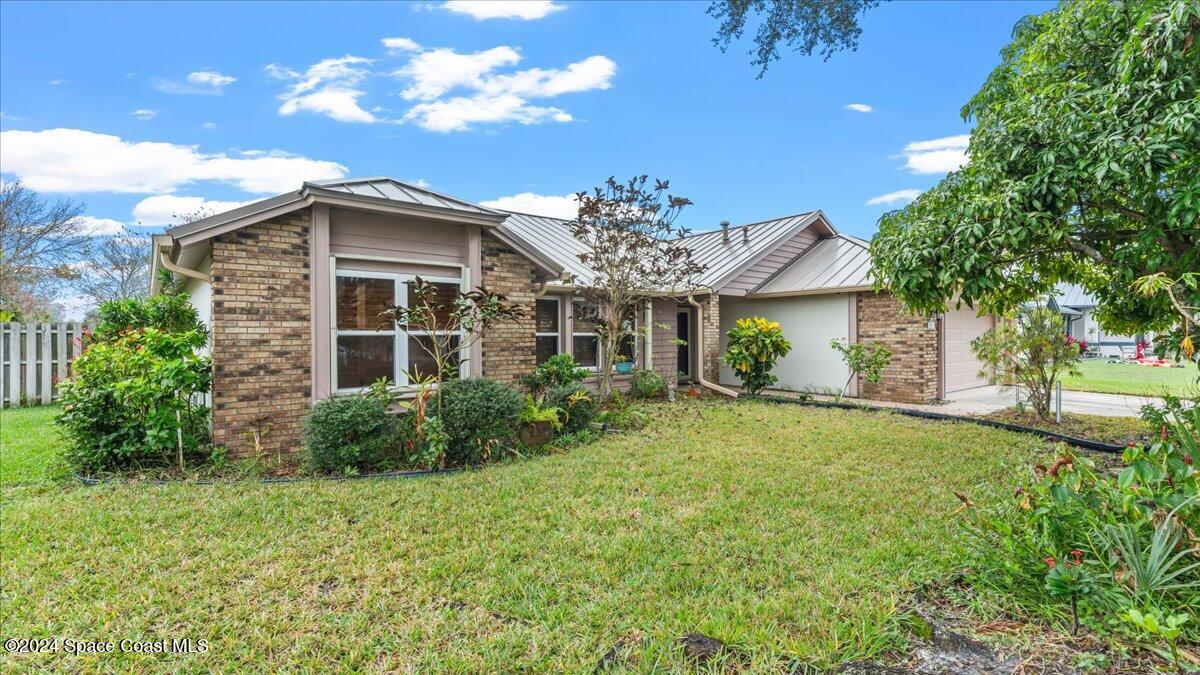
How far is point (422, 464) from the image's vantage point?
6859mm

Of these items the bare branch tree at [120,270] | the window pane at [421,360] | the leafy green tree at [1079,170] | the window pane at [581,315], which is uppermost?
the bare branch tree at [120,270]

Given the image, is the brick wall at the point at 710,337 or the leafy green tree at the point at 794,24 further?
the brick wall at the point at 710,337

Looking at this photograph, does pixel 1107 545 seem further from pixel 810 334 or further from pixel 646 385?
pixel 810 334

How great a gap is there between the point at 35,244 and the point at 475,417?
2306 cm

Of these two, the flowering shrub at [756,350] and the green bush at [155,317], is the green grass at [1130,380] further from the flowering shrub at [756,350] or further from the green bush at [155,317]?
the green bush at [155,317]

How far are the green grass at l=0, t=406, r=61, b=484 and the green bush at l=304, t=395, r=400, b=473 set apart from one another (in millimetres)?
3146

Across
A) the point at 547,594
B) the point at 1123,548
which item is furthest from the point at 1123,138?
the point at 547,594

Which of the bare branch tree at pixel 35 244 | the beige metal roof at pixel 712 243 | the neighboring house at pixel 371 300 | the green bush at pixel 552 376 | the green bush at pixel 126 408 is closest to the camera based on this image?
the green bush at pixel 126 408

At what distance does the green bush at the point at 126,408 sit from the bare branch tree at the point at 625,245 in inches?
263

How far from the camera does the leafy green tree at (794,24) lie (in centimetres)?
580

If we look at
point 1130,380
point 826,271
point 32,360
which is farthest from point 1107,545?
point 32,360

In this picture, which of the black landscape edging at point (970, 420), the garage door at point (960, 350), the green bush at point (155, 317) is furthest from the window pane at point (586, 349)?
the garage door at point (960, 350)

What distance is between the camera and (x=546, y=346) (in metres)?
12.1

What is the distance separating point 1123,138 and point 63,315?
110ft
